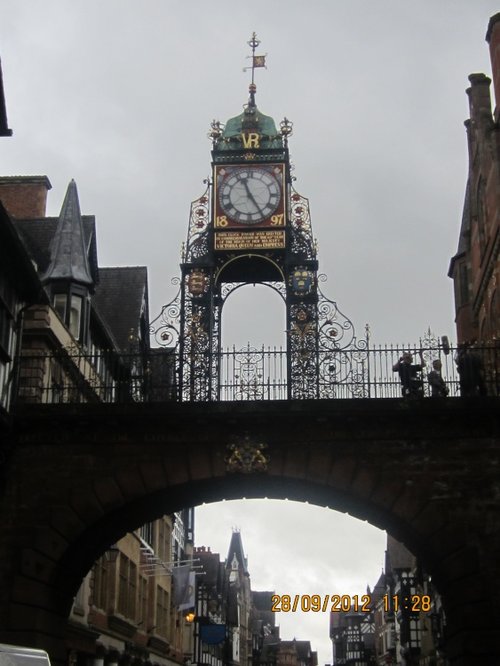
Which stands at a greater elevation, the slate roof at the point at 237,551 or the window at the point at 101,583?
the slate roof at the point at 237,551

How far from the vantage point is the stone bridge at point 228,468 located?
20.9 m

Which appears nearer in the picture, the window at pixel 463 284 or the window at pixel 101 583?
the window at pixel 101 583

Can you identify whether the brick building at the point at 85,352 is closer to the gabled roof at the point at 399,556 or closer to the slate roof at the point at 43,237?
the slate roof at the point at 43,237

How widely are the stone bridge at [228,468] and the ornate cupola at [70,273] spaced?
6.97 metres

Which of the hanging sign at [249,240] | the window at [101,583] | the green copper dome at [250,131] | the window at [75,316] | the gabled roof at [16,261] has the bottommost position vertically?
the window at [101,583]

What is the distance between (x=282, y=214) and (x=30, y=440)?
30.3 ft

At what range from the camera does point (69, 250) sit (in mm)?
28844

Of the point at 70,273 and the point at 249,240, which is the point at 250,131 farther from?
the point at 70,273

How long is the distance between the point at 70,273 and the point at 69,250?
2.42 ft

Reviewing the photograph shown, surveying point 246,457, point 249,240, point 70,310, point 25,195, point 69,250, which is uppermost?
point 25,195

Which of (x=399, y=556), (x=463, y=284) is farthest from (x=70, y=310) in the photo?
(x=399, y=556)

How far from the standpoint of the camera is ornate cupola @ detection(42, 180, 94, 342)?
28438mm

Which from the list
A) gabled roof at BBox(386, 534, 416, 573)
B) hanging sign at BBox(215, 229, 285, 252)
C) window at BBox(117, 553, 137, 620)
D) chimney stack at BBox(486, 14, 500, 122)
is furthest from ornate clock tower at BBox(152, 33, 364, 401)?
gabled roof at BBox(386, 534, 416, 573)

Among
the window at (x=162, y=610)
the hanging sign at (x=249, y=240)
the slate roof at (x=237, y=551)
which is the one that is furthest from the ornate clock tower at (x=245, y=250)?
the slate roof at (x=237, y=551)
